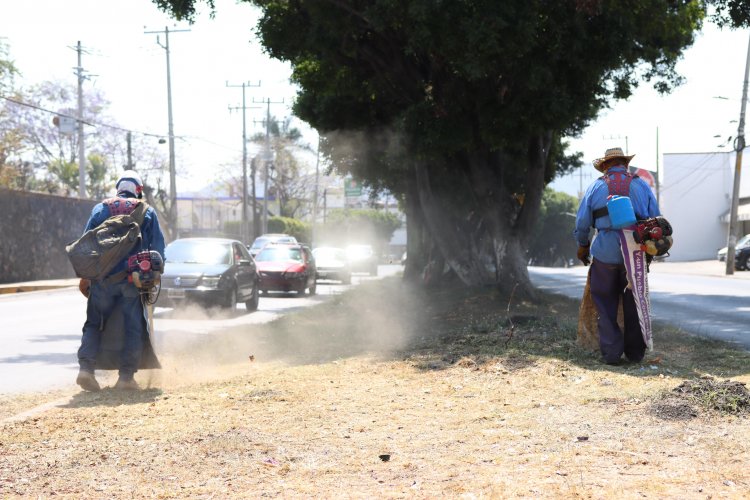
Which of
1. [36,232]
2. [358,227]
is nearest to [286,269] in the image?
[36,232]

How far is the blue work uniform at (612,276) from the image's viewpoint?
740cm

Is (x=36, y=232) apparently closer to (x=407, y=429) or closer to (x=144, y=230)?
(x=144, y=230)

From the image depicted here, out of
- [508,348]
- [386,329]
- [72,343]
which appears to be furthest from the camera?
[386,329]

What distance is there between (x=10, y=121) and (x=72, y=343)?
3887 cm

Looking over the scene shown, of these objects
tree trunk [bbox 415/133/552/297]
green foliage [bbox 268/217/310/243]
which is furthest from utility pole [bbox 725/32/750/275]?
green foliage [bbox 268/217/310/243]

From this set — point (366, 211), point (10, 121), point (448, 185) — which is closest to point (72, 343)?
point (448, 185)

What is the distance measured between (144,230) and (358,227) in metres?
91.2

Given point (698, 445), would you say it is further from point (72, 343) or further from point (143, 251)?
point (72, 343)

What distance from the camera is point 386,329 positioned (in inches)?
498

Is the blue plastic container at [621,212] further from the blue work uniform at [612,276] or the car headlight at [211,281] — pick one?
the car headlight at [211,281]

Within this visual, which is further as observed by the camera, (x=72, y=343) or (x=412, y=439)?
(x=72, y=343)

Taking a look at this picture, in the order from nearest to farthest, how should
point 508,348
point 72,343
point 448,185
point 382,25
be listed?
point 508,348 < point 72,343 < point 382,25 < point 448,185

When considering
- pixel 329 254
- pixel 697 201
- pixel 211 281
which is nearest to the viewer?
pixel 211 281

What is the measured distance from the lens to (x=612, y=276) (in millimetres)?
7453
